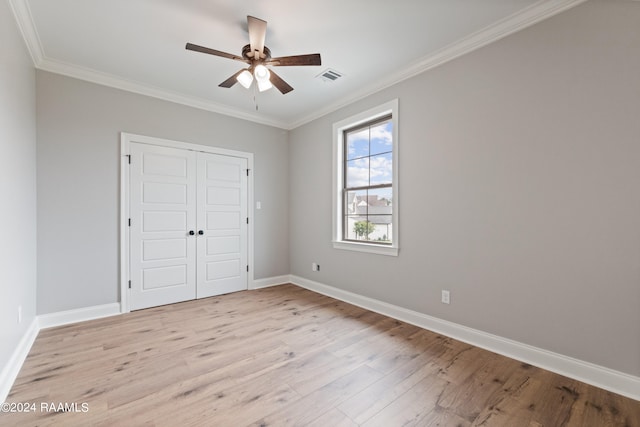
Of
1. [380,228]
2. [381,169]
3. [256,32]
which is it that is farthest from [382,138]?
[256,32]

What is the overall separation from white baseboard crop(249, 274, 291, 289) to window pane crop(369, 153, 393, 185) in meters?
2.32

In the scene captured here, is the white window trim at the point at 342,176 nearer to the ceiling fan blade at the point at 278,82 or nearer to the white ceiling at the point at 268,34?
the white ceiling at the point at 268,34

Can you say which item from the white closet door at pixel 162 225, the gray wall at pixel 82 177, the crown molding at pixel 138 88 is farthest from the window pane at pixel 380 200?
the gray wall at pixel 82 177

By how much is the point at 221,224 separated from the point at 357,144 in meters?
2.31

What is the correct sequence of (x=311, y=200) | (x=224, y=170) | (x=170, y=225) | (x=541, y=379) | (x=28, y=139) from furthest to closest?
(x=311, y=200) < (x=224, y=170) < (x=170, y=225) < (x=28, y=139) < (x=541, y=379)

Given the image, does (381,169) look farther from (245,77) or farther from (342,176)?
(245,77)

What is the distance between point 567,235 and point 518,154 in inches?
28.3

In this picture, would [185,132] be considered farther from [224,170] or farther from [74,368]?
[74,368]

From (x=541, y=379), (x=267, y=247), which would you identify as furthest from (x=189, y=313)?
(x=541, y=379)

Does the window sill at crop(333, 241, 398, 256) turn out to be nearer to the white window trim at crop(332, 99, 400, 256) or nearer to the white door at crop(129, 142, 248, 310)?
the white window trim at crop(332, 99, 400, 256)

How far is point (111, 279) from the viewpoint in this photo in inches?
130

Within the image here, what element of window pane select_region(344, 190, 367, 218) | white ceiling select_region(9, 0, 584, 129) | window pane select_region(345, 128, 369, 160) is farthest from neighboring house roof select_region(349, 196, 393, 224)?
white ceiling select_region(9, 0, 584, 129)

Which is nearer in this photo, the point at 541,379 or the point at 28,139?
the point at 541,379

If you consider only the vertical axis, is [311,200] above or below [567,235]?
above
